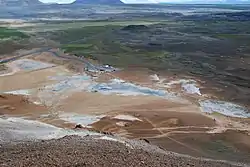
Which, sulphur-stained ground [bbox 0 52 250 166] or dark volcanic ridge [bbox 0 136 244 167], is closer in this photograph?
dark volcanic ridge [bbox 0 136 244 167]

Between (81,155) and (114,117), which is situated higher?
(81,155)

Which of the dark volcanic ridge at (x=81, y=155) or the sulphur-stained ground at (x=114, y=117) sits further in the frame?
the sulphur-stained ground at (x=114, y=117)

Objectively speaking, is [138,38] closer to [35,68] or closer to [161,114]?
[35,68]

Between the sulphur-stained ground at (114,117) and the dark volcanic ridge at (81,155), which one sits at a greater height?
the dark volcanic ridge at (81,155)

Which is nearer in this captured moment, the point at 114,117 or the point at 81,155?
the point at 81,155

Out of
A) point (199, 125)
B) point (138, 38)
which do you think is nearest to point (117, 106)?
point (199, 125)

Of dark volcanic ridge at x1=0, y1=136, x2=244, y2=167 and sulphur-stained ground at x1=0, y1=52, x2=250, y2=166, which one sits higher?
dark volcanic ridge at x1=0, y1=136, x2=244, y2=167
